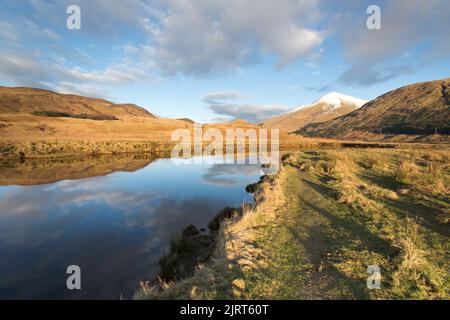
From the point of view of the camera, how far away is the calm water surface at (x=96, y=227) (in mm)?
8875

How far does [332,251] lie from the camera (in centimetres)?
686

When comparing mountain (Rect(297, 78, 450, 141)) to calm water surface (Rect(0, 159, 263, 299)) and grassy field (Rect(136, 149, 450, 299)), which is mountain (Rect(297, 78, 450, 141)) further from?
calm water surface (Rect(0, 159, 263, 299))

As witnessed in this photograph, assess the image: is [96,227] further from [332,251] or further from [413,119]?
[413,119]

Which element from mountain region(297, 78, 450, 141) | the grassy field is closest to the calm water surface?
the grassy field

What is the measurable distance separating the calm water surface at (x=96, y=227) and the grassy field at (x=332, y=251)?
3.16m

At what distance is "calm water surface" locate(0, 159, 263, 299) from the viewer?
8875 millimetres

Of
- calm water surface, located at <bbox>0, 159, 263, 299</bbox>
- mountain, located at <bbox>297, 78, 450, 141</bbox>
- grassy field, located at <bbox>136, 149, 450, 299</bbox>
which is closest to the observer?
grassy field, located at <bbox>136, 149, 450, 299</bbox>

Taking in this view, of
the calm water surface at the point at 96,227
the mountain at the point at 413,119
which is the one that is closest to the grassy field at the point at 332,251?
the calm water surface at the point at 96,227

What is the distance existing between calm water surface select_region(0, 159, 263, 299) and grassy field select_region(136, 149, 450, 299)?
10.4ft

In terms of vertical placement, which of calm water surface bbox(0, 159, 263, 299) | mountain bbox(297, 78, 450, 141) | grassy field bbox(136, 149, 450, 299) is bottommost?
calm water surface bbox(0, 159, 263, 299)

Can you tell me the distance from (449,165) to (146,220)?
23.1m

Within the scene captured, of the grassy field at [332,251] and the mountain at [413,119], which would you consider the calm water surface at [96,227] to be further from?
the mountain at [413,119]
